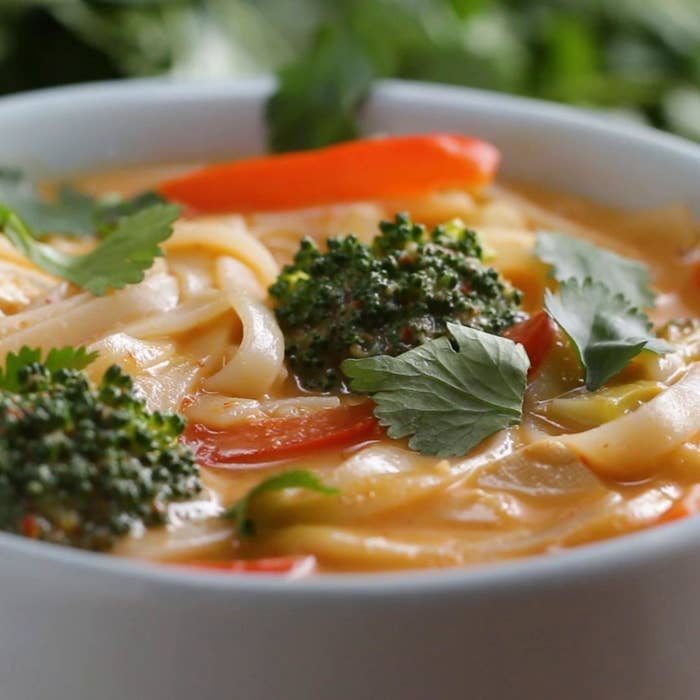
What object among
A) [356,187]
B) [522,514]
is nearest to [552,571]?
[522,514]

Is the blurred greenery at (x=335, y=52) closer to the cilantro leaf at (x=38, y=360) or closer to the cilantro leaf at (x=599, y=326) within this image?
the cilantro leaf at (x=599, y=326)

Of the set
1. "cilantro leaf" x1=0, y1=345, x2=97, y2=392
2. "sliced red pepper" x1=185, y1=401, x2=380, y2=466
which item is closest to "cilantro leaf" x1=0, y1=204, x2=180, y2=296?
"cilantro leaf" x1=0, y1=345, x2=97, y2=392

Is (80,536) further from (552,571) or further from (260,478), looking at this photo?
(552,571)

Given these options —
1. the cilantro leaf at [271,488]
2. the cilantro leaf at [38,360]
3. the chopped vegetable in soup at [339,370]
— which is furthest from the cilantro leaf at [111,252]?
the cilantro leaf at [271,488]

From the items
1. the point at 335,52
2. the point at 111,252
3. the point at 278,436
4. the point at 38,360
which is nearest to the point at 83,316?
the point at 111,252

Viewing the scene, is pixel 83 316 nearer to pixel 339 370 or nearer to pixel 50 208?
pixel 339 370

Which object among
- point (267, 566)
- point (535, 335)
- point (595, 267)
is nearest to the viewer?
point (267, 566)
